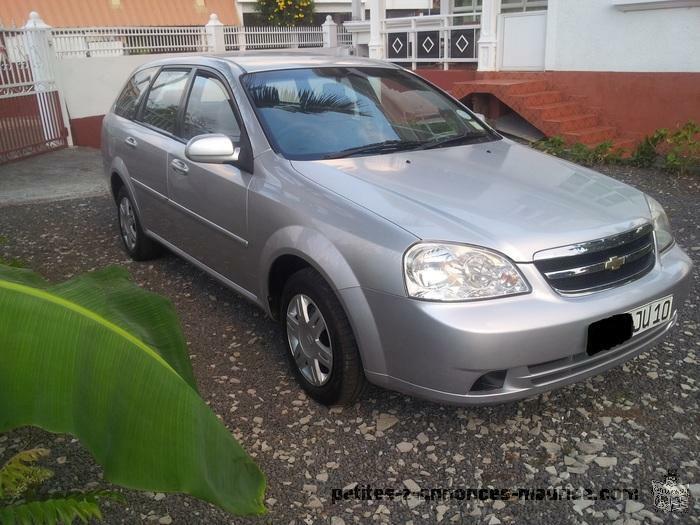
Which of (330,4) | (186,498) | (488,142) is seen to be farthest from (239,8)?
(186,498)

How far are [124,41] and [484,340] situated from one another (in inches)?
508

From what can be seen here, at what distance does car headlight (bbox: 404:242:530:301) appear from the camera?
2686 mm

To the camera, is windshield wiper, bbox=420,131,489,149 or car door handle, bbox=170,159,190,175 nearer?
windshield wiper, bbox=420,131,489,149

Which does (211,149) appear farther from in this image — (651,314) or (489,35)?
(489,35)

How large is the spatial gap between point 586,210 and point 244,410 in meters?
1.99

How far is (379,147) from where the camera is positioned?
379cm

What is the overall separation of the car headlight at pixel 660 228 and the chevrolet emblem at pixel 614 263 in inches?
17.3

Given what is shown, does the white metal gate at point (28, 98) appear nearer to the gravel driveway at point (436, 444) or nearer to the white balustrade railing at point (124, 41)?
the white balustrade railing at point (124, 41)

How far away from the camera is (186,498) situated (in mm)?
2773

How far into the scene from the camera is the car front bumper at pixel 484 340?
8.59 feet

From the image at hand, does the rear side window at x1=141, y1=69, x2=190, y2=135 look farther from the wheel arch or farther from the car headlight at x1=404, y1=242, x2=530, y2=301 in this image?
the car headlight at x1=404, y1=242, x2=530, y2=301

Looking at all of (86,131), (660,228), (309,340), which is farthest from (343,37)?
(309,340)

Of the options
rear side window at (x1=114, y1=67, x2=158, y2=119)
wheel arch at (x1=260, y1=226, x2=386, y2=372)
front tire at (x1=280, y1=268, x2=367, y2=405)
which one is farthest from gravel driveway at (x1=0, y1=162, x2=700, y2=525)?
rear side window at (x1=114, y1=67, x2=158, y2=119)

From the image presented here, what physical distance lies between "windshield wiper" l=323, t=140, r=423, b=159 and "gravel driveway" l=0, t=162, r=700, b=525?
1269 mm
